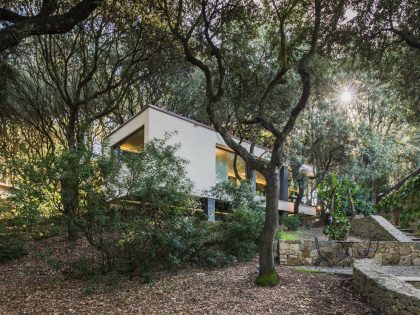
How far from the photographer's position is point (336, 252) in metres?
9.96

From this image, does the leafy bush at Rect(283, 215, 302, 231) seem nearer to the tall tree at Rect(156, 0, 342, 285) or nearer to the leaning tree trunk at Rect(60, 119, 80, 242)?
the tall tree at Rect(156, 0, 342, 285)

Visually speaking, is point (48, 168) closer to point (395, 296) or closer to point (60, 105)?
point (395, 296)

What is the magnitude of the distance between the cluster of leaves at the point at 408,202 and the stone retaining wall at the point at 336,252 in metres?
3.70

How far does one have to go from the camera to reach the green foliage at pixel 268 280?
23.6 ft

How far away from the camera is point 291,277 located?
7.91 meters

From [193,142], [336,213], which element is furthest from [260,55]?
[336,213]

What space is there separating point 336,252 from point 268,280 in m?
3.70

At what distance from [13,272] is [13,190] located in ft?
11.1

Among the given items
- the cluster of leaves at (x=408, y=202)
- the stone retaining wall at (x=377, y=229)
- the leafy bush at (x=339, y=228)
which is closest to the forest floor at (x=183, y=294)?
the leafy bush at (x=339, y=228)

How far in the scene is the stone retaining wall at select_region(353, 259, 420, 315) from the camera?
5.26 meters

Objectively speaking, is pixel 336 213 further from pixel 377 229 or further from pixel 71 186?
pixel 71 186

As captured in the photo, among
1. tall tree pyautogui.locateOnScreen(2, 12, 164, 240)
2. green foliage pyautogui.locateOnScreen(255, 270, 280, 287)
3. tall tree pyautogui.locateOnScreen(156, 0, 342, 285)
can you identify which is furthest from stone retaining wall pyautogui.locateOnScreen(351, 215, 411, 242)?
tall tree pyautogui.locateOnScreen(2, 12, 164, 240)

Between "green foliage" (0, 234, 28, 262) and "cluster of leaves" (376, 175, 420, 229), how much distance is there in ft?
47.4

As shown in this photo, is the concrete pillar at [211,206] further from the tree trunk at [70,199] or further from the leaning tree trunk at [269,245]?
the tree trunk at [70,199]
